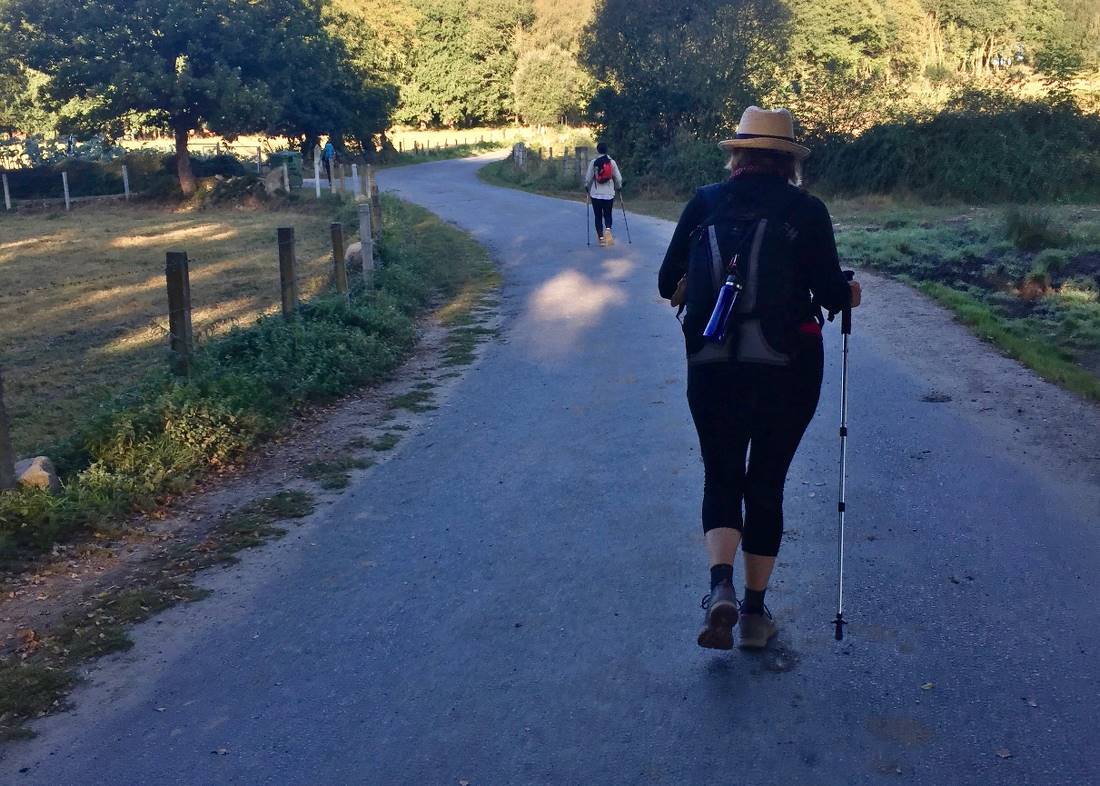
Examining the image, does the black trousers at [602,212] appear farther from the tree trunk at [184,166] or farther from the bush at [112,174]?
the tree trunk at [184,166]

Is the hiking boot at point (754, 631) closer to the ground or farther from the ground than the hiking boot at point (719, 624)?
closer to the ground

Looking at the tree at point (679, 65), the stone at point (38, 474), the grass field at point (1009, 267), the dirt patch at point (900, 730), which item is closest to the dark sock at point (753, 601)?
the dirt patch at point (900, 730)

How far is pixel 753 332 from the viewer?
4184 millimetres

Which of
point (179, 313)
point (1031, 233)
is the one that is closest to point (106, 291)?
point (179, 313)

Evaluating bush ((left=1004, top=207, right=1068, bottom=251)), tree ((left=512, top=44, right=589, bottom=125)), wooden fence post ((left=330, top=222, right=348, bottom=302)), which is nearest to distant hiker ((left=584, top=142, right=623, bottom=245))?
bush ((left=1004, top=207, right=1068, bottom=251))

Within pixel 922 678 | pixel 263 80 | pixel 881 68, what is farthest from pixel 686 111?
pixel 922 678

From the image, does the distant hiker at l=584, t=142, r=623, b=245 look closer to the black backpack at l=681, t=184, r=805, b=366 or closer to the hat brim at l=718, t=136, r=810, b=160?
the hat brim at l=718, t=136, r=810, b=160

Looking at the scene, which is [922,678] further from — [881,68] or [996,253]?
[881,68]

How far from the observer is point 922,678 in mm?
4258

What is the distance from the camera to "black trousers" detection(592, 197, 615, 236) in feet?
62.1

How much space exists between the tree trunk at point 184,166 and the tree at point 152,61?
33 millimetres

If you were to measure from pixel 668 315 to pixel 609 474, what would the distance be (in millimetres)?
5821

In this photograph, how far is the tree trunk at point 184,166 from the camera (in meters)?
37.3

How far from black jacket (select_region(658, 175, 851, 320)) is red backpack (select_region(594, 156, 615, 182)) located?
47.2ft
